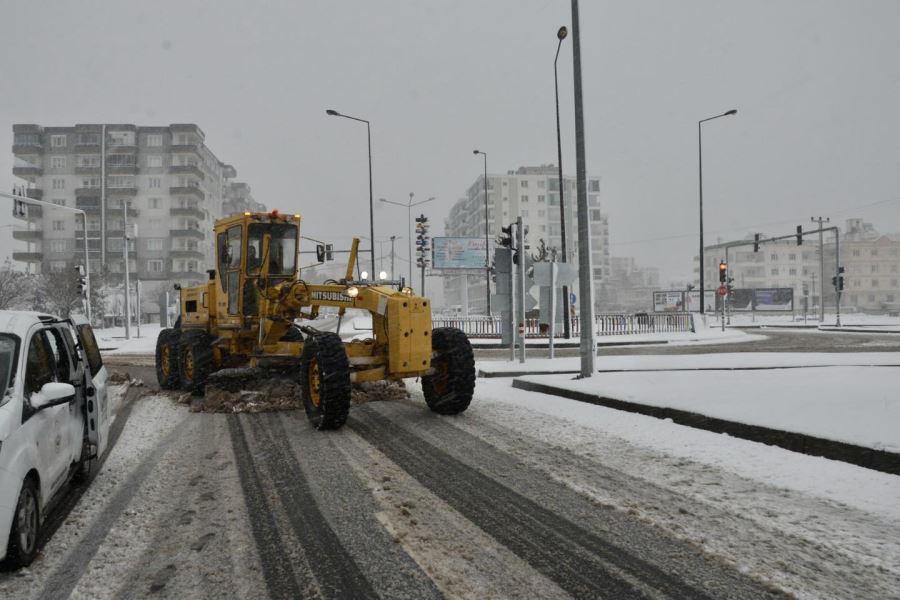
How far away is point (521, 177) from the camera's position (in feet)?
374

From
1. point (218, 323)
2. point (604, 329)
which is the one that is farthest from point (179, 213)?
point (218, 323)

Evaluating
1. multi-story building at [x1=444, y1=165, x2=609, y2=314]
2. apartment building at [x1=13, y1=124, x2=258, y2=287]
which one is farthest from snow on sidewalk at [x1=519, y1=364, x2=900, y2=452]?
multi-story building at [x1=444, y1=165, x2=609, y2=314]

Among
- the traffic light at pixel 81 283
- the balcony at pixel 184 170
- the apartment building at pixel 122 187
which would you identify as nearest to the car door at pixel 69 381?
the traffic light at pixel 81 283

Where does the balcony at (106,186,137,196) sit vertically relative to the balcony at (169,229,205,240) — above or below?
above

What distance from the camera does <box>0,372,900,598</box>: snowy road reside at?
3396mm

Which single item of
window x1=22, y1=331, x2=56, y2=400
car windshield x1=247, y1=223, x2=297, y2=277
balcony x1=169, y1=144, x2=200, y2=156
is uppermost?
balcony x1=169, y1=144, x2=200, y2=156

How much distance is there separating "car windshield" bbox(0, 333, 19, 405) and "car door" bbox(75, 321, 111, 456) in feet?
3.92

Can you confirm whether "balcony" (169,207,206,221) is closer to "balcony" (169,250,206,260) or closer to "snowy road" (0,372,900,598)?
"balcony" (169,250,206,260)

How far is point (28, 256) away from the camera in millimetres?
78312

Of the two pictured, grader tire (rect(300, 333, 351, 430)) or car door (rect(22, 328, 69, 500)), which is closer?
car door (rect(22, 328, 69, 500))

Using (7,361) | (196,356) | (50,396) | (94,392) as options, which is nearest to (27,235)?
(196,356)

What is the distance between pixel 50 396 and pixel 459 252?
60.4m

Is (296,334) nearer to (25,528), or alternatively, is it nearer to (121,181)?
(25,528)

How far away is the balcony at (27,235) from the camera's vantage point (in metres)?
79.0
